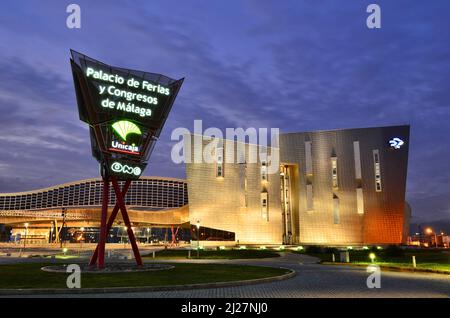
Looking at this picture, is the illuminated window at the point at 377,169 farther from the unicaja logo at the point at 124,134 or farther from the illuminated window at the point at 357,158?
the unicaja logo at the point at 124,134

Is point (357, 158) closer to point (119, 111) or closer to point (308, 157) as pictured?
point (308, 157)

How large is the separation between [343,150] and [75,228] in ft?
385

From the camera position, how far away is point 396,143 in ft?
205

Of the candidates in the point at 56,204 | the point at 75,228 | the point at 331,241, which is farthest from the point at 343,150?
the point at 56,204

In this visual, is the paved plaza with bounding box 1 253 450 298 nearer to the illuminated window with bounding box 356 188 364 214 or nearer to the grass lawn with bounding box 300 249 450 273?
the grass lawn with bounding box 300 249 450 273

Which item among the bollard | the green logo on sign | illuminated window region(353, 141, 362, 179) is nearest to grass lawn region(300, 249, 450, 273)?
the bollard

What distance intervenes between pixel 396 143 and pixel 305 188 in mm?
16149

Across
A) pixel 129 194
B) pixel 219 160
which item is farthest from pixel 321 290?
pixel 129 194

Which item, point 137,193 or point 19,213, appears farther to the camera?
point 137,193

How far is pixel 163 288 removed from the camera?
50.7ft

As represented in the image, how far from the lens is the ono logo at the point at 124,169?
24781mm

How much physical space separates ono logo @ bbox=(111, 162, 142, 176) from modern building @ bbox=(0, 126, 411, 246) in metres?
42.5
